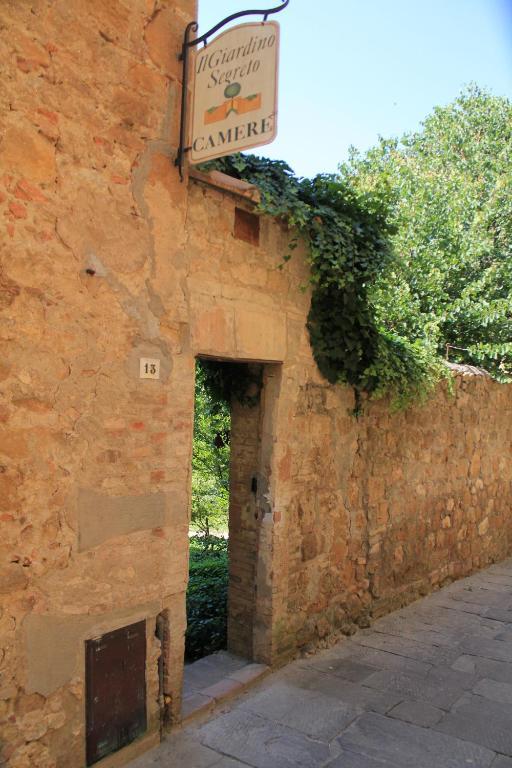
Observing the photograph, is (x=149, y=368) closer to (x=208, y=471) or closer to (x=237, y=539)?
(x=237, y=539)

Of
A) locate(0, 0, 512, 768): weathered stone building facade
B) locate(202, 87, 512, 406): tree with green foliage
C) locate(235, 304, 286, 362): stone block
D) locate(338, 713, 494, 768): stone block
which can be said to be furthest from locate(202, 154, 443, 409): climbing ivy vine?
locate(338, 713, 494, 768): stone block

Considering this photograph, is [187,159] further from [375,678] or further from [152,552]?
[375,678]

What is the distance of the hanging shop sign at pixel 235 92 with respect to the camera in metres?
3.20

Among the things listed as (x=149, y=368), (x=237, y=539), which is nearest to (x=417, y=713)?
(x=237, y=539)

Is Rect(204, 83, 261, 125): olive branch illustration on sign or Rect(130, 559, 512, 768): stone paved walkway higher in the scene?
Rect(204, 83, 261, 125): olive branch illustration on sign

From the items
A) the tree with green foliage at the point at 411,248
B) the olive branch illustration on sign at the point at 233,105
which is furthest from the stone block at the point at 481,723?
the olive branch illustration on sign at the point at 233,105

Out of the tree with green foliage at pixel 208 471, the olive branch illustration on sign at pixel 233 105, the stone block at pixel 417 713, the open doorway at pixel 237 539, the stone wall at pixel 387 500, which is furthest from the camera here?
the tree with green foliage at pixel 208 471

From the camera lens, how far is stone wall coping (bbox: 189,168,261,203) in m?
3.66

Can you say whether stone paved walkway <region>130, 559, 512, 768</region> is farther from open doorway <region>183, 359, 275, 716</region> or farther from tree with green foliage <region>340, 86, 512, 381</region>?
tree with green foliage <region>340, 86, 512, 381</region>

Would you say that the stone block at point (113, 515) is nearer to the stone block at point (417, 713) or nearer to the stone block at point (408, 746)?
the stone block at point (408, 746)

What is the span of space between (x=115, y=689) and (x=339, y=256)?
3116 mm

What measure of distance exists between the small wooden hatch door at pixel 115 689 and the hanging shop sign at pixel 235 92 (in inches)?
103

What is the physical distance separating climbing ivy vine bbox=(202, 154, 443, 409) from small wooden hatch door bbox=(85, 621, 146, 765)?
7.94 ft

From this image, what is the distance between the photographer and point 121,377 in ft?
10.8
